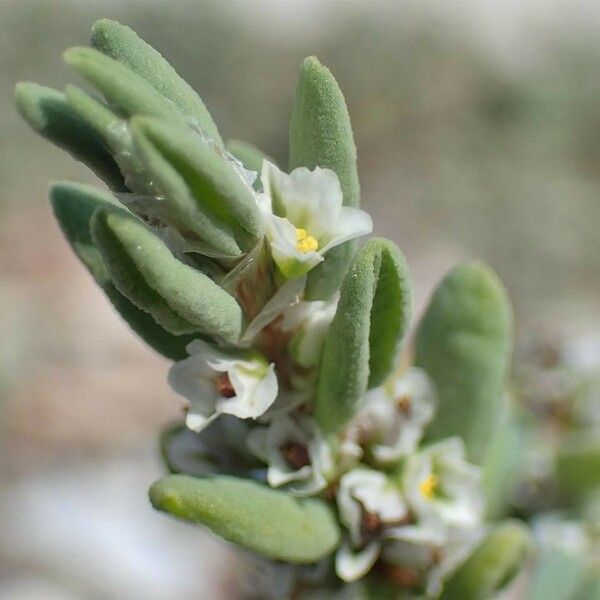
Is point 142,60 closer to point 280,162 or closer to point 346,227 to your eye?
point 346,227

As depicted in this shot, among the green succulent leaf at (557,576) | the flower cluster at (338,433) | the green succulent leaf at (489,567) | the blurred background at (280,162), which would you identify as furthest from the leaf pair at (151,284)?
the blurred background at (280,162)

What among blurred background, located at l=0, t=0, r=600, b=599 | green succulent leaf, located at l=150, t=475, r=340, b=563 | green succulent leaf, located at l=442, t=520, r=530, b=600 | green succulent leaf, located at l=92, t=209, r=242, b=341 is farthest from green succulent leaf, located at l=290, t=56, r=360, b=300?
blurred background, located at l=0, t=0, r=600, b=599

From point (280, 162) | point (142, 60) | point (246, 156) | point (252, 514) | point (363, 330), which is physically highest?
point (280, 162)

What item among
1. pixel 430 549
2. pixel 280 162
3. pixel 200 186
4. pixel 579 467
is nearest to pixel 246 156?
pixel 200 186

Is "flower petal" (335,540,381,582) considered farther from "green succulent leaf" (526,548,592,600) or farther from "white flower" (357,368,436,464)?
"green succulent leaf" (526,548,592,600)

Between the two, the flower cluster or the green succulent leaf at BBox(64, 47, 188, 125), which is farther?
the flower cluster
